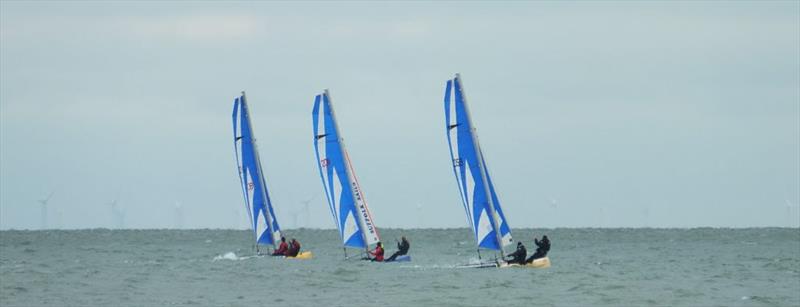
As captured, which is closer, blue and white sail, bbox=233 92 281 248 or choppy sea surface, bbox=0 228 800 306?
choppy sea surface, bbox=0 228 800 306

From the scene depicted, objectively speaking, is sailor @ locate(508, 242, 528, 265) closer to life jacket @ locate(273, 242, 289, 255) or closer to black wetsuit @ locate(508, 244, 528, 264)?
black wetsuit @ locate(508, 244, 528, 264)

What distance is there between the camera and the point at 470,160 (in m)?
52.9

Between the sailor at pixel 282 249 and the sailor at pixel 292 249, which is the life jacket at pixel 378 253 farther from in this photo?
the sailor at pixel 292 249

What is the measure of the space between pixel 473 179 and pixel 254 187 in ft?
61.7

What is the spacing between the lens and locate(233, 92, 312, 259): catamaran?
68.4 m

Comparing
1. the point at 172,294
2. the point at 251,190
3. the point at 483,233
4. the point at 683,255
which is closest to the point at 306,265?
the point at 251,190

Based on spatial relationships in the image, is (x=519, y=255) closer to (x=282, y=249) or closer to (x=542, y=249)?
(x=542, y=249)

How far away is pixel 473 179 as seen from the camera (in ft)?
174

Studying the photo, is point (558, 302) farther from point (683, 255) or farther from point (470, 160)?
point (683, 255)

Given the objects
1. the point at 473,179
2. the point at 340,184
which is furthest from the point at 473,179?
the point at 340,184

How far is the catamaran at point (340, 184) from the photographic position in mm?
59812

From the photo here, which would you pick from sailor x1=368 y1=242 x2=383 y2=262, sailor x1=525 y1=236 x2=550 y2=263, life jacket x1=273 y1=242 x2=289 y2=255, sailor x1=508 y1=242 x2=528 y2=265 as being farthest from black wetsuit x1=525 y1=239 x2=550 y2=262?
life jacket x1=273 y1=242 x2=289 y2=255

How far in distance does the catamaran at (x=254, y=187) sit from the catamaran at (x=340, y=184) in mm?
7598

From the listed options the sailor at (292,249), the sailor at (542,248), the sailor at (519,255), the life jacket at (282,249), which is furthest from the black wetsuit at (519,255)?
the sailor at (292,249)
